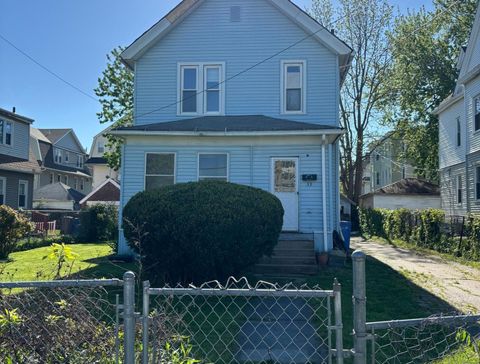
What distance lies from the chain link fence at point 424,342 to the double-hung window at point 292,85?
9.47 metres

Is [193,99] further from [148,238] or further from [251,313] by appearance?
[251,313]

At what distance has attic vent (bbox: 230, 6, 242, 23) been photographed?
14836 millimetres

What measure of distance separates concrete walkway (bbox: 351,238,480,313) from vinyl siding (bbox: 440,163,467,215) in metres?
6.74

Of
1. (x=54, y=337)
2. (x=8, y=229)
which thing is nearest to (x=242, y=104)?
(x=8, y=229)

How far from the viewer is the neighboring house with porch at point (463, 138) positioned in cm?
1930

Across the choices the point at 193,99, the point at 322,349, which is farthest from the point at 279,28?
the point at 322,349

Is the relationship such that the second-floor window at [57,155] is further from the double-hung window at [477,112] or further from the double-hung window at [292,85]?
the double-hung window at [477,112]

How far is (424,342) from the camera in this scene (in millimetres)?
5633

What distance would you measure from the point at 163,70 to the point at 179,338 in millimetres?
12659

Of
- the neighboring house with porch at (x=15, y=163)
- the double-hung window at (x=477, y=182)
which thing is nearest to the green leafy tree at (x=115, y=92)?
the neighboring house with porch at (x=15, y=163)

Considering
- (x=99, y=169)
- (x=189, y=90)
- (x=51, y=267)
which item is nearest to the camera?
(x=51, y=267)

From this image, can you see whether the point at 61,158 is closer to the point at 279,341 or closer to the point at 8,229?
the point at 8,229

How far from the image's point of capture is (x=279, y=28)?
14695mm

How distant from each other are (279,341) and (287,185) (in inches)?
320
